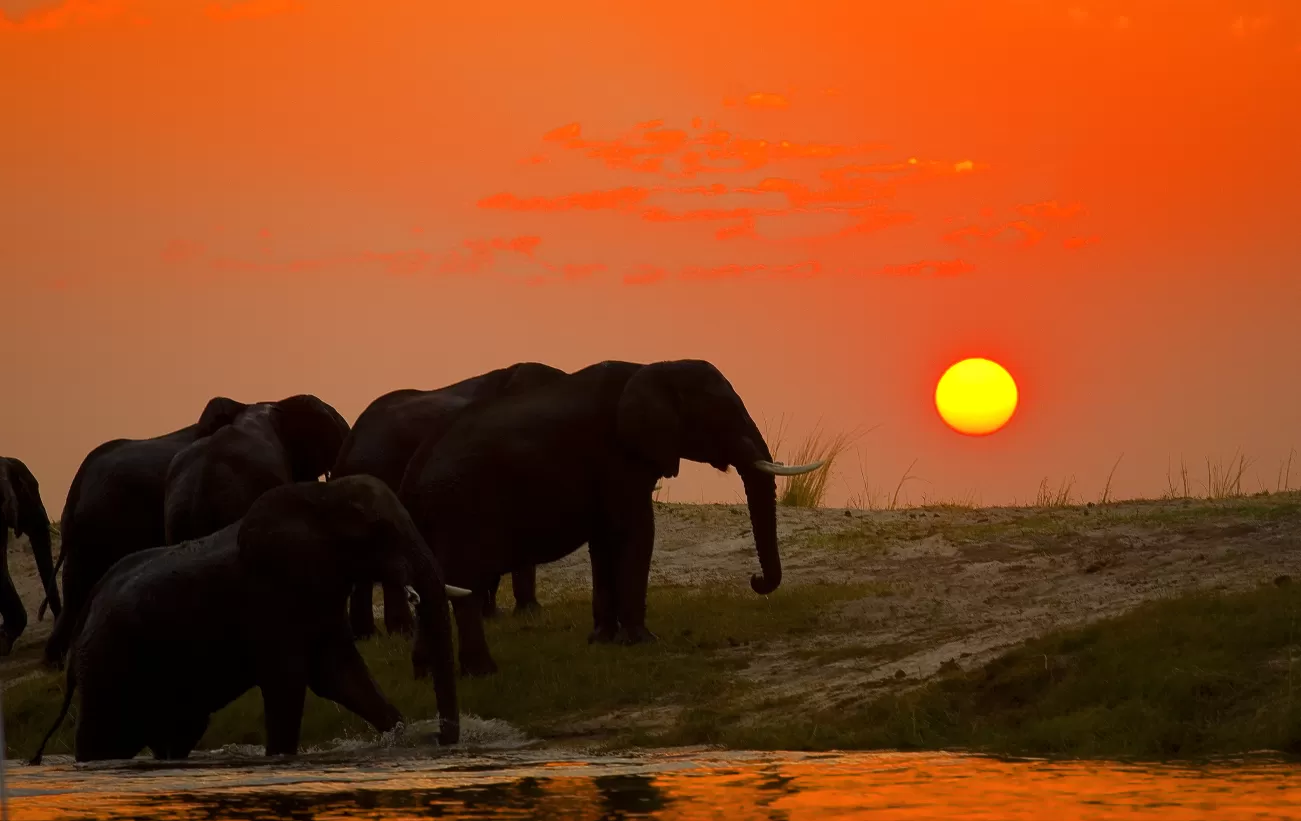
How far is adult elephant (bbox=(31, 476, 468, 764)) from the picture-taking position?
14.0 m

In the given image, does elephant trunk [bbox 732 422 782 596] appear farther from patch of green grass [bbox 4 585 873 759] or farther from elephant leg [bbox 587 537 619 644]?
elephant leg [bbox 587 537 619 644]

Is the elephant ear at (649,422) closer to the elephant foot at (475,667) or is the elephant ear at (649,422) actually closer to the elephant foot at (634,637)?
the elephant foot at (634,637)

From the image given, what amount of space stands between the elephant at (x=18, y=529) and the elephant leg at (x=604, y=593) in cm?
804

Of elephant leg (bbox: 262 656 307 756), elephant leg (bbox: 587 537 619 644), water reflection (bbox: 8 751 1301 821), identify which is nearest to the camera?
water reflection (bbox: 8 751 1301 821)

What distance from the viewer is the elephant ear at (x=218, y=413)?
21.1 m

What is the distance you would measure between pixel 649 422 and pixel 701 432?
738mm

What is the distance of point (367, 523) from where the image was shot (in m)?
14.1

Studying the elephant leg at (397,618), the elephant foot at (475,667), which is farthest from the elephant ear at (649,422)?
the elephant leg at (397,618)

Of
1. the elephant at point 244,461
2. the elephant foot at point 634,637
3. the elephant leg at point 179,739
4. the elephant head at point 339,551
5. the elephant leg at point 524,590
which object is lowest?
the elephant leg at point 179,739

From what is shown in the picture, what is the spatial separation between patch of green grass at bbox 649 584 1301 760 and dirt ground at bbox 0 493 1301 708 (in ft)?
2.22

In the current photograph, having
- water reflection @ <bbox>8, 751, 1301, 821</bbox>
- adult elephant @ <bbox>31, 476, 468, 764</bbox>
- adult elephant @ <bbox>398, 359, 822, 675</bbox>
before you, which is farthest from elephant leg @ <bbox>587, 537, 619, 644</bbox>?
water reflection @ <bbox>8, 751, 1301, 821</bbox>

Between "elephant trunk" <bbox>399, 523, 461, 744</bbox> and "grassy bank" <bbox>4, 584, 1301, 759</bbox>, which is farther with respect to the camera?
"elephant trunk" <bbox>399, 523, 461, 744</bbox>

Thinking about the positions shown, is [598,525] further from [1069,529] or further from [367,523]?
[1069,529]

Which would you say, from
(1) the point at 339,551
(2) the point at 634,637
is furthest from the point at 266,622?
(2) the point at 634,637
